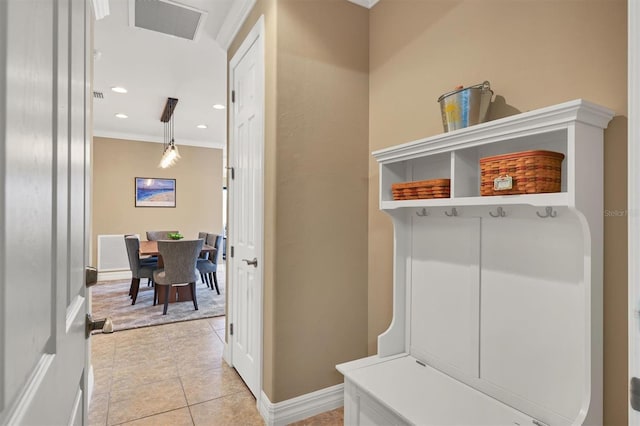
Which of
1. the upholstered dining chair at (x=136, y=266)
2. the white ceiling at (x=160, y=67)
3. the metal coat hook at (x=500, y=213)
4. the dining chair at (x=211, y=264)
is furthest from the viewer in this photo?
the dining chair at (x=211, y=264)

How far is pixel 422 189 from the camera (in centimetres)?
162

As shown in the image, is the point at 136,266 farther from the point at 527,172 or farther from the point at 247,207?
the point at 527,172

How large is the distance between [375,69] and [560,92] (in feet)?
4.01

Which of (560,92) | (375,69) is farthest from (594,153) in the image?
(375,69)

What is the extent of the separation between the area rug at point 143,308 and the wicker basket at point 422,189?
3243 mm

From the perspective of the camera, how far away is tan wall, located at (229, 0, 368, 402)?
2000mm

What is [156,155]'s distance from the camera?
6.82 metres

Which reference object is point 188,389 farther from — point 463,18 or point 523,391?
point 463,18

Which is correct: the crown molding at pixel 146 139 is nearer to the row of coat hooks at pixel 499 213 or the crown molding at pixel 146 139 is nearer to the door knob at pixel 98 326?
the row of coat hooks at pixel 499 213

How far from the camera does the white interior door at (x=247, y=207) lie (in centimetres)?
216

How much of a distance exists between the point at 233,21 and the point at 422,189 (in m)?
2.01

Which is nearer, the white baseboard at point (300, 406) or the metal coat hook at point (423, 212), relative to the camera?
the metal coat hook at point (423, 212)

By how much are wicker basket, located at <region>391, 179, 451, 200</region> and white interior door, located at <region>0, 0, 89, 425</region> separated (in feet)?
4.39

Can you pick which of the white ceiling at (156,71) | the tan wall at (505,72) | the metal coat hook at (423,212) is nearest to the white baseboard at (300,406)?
the tan wall at (505,72)
